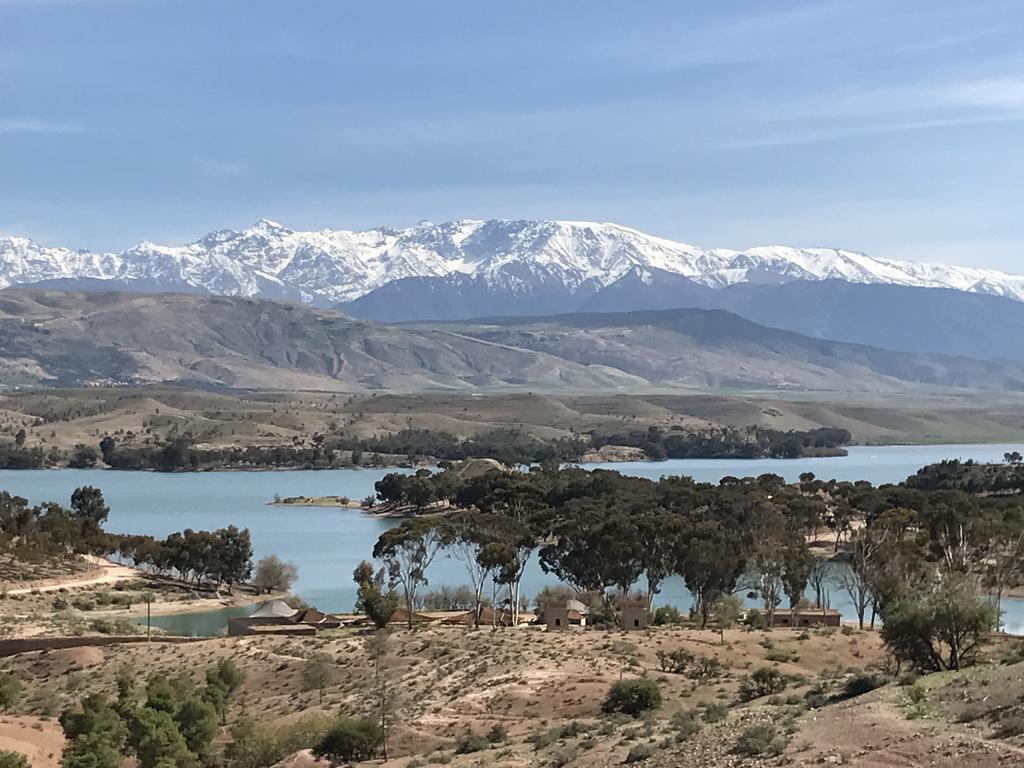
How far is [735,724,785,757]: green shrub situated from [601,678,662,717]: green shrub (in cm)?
1050

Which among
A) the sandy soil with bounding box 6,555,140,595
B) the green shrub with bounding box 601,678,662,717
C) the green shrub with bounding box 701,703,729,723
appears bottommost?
the sandy soil with bounding box 6,555,140,595

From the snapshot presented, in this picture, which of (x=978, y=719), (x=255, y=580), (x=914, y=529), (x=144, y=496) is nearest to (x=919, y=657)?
(x=978, y=719)

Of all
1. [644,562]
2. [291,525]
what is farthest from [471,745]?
[291,525]

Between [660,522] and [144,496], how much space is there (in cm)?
11216

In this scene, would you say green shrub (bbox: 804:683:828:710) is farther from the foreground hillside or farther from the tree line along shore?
the tree line along shore

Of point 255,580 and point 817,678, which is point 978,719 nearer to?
point 817,678

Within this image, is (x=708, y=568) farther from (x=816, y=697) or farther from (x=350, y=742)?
(x=816, y=697)

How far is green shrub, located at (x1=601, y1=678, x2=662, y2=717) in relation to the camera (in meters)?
41.1

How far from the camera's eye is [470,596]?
273 feet

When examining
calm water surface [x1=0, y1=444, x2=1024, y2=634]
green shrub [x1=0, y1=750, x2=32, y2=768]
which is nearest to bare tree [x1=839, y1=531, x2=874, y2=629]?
calm water surface [x1=0, y1=444, x2=1024, y2=634]

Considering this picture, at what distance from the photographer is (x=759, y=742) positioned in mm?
29266

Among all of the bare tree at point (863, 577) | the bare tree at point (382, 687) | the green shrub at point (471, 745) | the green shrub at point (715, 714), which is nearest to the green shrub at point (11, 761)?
the bare tree at point (382, 687)

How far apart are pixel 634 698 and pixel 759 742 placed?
12351 mm

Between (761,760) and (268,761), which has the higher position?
(761,760)
